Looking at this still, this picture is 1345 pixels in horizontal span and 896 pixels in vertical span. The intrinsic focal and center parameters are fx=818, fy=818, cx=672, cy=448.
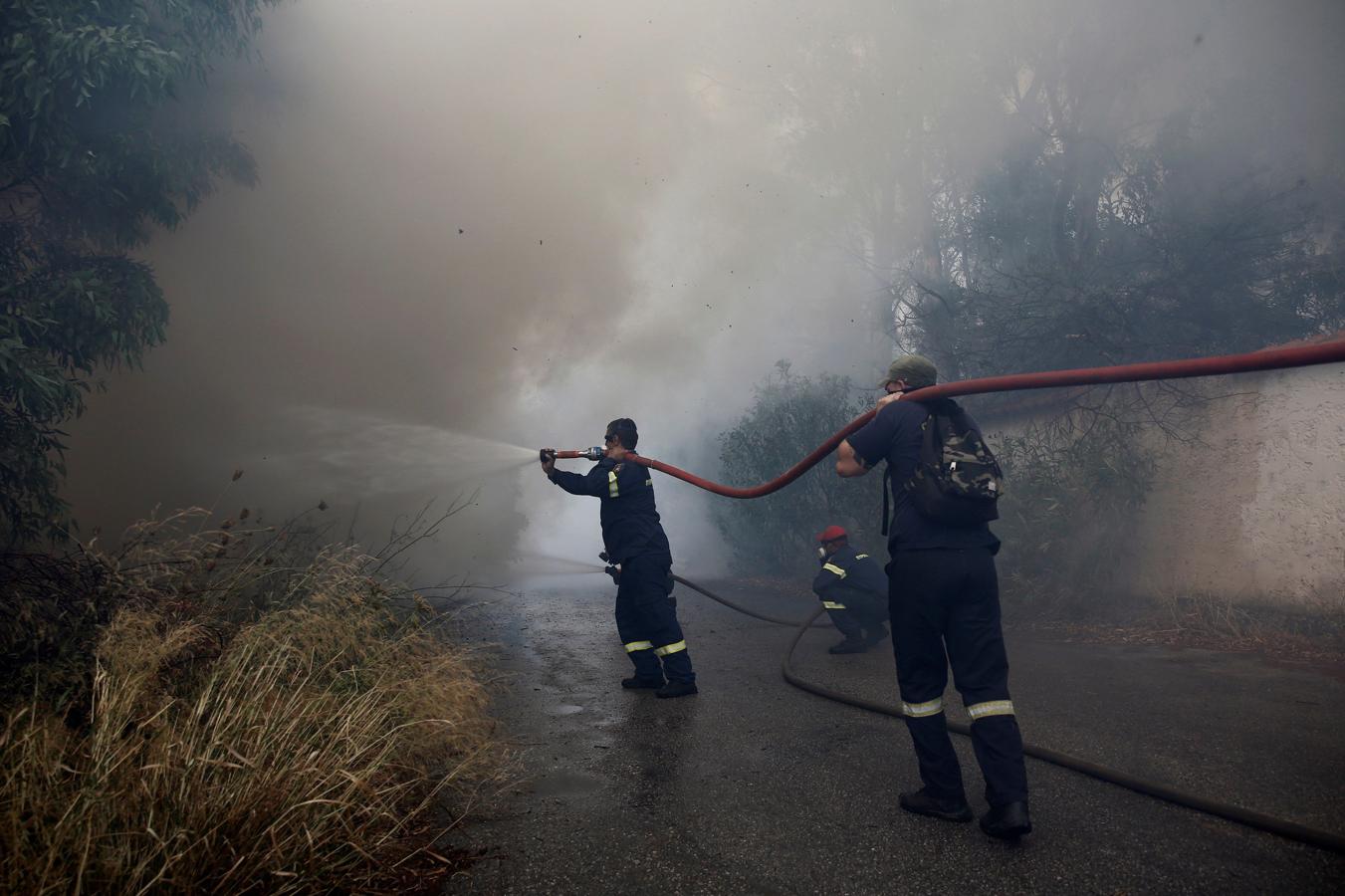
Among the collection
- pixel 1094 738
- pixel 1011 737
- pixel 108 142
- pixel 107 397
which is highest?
pixel 108 142

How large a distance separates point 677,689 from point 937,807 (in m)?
2.15

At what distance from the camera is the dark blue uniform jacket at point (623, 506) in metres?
5.21

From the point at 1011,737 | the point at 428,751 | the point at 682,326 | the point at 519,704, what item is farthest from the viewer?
the point at 682,326

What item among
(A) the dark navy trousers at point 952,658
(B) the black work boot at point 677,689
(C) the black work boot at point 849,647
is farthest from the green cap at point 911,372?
(C) the black work boot at point 849,647

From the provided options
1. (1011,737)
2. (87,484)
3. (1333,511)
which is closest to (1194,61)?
(1333,511)

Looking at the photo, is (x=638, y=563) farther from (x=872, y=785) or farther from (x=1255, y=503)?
(x=1255, y=503)

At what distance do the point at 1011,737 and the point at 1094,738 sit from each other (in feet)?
4.31

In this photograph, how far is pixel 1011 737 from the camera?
111 inches

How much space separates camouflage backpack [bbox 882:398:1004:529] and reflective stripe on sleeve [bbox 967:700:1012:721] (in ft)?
2.08

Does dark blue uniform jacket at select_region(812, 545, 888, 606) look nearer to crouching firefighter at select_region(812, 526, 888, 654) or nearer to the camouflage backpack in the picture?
crouching firefighter at select_region(812, 526, 888, 654)

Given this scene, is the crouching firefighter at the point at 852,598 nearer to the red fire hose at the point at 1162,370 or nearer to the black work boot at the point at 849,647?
the black work boot at the point at 849,647

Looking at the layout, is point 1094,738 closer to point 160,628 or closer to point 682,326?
point 160,628

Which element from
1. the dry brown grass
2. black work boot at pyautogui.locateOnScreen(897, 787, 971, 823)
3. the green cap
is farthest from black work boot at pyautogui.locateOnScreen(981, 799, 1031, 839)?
the dry brown grass

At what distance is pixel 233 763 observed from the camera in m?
2.24
